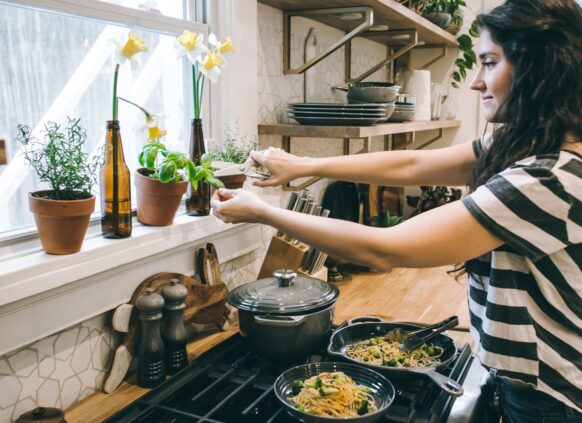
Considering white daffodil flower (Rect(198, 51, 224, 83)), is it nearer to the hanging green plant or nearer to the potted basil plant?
the potted basil plant

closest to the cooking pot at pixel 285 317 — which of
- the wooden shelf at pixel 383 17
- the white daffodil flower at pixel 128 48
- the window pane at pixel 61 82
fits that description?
the window pane at pixel 61 82

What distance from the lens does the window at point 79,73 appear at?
3.75 feet

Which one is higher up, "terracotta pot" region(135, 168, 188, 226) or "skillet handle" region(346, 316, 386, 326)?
"terracotta pot" region(135, 168, 188, 226)

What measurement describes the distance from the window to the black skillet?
630mm

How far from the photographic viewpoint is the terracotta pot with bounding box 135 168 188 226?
1.31 metres

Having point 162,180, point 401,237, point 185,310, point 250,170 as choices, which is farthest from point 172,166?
point 401,237

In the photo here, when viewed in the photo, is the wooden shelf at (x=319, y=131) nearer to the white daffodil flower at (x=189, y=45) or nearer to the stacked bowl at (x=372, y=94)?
the stacked bowl at (x=372, y=94)

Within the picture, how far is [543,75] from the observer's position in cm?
92

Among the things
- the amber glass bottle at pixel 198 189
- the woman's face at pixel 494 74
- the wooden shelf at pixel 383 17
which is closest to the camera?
the woman's face at pixel 494 74

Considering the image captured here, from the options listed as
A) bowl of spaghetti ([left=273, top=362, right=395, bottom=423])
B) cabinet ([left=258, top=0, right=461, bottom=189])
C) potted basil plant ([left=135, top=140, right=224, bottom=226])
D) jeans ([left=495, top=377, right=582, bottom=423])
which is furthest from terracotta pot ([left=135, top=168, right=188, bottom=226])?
jeans ([left=495, top=377, right=582, bottom=423])

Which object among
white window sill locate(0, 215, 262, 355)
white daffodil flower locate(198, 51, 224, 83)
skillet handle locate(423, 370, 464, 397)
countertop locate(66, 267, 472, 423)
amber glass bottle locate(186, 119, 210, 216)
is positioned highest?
white daffodil flower locate(198, 51, 224, 83)

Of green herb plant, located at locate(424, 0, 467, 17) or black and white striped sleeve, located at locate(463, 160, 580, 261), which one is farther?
green herb plant, located at locate(424, 0, 467, 17)

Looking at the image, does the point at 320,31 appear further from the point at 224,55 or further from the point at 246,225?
the point at 246,225

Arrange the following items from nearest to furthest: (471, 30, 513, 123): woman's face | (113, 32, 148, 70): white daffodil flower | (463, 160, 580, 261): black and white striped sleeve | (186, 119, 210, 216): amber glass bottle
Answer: (463, 160, 580, 261): black and white striped sleeve → (471, 30, 513, 123): woman's face → (113, 32, 148, 70): white daffodil flower → (186, 119, 210, 216): amber glass bottle
